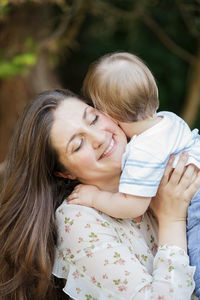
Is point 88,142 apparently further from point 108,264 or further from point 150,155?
point 108,264

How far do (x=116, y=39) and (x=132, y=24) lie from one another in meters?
1.32

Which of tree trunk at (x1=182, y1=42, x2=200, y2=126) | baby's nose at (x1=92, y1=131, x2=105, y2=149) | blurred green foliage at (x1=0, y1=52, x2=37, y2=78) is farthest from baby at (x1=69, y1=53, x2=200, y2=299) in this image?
tree trunk at (x1=182, y1=42, x2=200, y2=126)

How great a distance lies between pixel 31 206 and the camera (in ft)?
7.36

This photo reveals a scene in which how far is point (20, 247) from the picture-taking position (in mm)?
2191

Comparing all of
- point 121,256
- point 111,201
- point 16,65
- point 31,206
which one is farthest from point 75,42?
point 121,256

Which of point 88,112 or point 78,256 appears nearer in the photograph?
point 78,256

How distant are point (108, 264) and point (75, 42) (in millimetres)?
4448

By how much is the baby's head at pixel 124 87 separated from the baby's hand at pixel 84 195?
0.33m

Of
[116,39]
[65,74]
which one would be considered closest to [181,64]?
[116,39]

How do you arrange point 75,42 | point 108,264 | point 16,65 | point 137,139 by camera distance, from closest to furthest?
point 108,264, point 137,139, point 16,65, point 75,42

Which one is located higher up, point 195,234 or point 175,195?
point 175,195

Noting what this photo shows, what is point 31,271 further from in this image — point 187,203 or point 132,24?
point 132,24

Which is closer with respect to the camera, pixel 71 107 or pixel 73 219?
pixel 73 219

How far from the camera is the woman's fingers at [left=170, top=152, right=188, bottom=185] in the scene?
2170 millimetres
